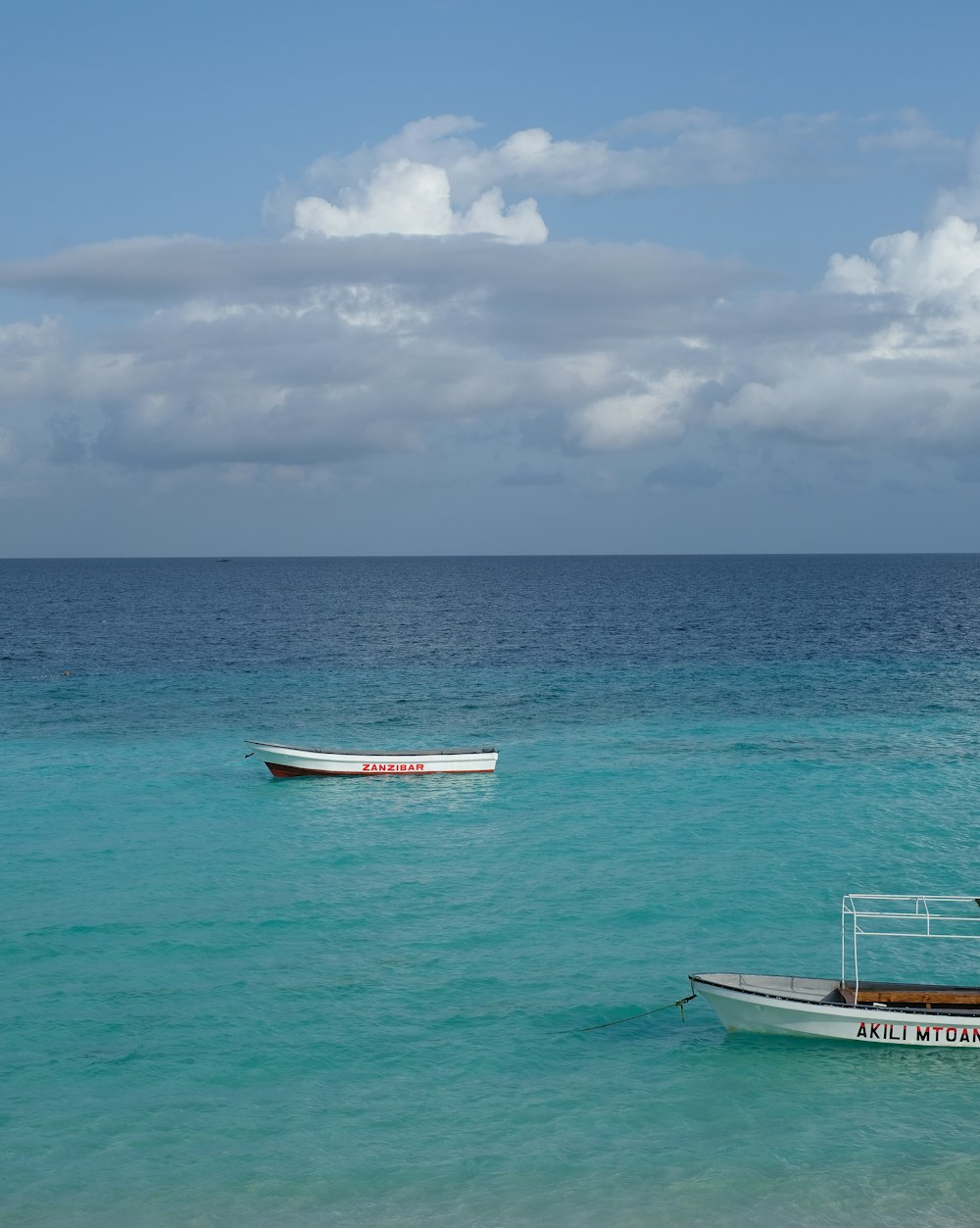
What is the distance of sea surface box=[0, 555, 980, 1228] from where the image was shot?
2042cm

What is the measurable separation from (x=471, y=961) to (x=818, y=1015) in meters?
9.77

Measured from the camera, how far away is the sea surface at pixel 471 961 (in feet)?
67.0

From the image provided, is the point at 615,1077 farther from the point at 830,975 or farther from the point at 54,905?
the point at 54,905

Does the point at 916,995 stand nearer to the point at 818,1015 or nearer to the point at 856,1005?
the point at 856,1005

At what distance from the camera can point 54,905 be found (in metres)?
35.1

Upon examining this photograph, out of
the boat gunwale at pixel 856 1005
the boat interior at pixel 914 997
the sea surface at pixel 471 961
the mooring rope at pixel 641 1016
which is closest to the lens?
the sea surface at pixel 471 961

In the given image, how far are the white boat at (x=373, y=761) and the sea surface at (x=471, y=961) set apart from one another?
0.84 meters

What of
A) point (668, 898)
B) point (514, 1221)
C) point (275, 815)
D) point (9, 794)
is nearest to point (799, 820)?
point (668, 898)

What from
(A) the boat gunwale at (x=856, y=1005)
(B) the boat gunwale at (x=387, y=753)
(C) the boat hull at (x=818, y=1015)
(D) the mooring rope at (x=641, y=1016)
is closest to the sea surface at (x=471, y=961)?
(D) the mooring rope at (x=641, y=1016)

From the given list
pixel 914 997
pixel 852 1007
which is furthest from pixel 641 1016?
pixel 914 997

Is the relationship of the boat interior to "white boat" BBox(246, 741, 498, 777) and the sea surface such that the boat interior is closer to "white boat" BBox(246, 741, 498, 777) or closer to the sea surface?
the sea surface

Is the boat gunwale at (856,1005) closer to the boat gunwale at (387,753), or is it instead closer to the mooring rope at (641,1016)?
the mooring rope at (641,1016)

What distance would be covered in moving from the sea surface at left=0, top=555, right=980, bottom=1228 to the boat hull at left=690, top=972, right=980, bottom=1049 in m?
0.56

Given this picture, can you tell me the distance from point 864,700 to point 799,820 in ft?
100
